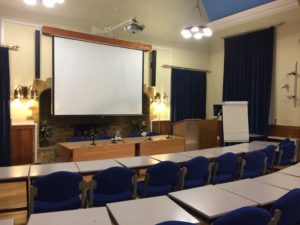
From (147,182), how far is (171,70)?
6.16 metres

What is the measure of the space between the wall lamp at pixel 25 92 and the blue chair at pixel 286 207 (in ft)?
19.4

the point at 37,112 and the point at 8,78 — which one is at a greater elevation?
the point at 8,78

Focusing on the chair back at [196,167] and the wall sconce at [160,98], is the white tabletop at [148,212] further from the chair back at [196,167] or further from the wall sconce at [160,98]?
the wall sconce at [160,98]

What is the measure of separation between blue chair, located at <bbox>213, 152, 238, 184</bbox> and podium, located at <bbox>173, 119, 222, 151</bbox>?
9.68 feet

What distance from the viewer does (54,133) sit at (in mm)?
7109

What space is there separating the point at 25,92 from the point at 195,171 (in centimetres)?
478

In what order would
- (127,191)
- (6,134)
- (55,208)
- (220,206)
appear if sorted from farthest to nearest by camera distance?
(6,134) < (127,191) < (55,208) < (220,206)

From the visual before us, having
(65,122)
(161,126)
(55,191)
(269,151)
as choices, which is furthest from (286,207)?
Result: (161,126)

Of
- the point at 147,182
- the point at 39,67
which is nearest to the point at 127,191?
the point at 147,182

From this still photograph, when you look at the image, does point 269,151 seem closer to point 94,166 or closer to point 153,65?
point 94,166

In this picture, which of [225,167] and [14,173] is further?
[225,167]

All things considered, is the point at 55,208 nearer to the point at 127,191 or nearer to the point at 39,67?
the point at 127,191

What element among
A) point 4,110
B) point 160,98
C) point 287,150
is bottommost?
point 287,150

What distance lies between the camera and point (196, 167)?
3650 mm
